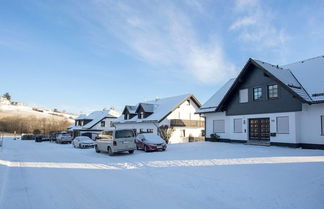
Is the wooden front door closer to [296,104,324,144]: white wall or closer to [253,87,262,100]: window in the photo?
[253,87,262,100]: window

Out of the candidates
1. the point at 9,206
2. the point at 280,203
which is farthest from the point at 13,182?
the point at 280,203

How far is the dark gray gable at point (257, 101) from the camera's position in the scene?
19281 mm

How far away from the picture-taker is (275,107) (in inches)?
798

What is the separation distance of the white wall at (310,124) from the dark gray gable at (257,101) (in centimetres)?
61

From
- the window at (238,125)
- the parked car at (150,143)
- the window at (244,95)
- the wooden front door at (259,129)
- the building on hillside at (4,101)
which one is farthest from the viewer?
the building on hillside at (4,101)

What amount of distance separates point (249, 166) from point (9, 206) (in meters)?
9.37

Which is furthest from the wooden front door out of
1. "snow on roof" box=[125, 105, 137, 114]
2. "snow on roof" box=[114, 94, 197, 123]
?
"snow on roof" box=[125, 105, 137, 114]

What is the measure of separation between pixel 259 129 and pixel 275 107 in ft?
8.09

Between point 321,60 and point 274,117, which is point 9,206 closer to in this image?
point 274,117

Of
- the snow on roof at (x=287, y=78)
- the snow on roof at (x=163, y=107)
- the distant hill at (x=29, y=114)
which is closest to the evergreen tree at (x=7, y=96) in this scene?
the distant hill at (x=29, y=114)

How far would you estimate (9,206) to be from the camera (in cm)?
649

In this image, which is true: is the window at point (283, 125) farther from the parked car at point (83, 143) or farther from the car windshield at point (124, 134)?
the parked car at point (83, 143)

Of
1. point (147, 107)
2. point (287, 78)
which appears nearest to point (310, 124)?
point (287, 78)

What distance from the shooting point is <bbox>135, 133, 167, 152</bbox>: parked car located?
20114mm
